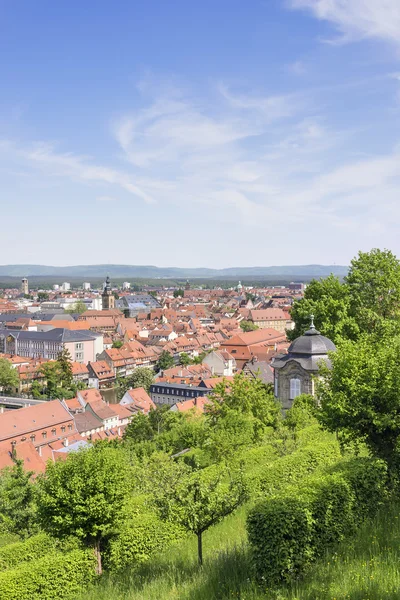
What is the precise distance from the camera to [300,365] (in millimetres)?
32031

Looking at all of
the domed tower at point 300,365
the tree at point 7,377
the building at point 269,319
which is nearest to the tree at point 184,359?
the tree at point 7,377

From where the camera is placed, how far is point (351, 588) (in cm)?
919

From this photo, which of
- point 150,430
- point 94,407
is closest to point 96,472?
point 150,430

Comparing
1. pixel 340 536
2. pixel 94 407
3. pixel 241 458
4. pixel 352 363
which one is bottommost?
pixel 94 407

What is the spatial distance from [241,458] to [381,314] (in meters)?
17.7

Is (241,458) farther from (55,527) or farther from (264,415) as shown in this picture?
(55,527)

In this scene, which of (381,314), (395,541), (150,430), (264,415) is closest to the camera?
(395,541)

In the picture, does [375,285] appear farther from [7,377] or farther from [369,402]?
[7,377]

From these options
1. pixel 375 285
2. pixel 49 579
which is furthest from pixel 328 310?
pixel 49 579

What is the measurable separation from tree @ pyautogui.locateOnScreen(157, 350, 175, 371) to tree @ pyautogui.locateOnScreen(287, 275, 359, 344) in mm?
68691

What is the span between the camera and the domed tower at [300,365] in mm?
31548

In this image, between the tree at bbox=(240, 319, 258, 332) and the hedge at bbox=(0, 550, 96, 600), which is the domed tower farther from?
the tree at bbox=(240, 319, 258, 332)

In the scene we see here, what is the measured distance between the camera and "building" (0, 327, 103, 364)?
359 feet

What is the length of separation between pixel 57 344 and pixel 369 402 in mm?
99794
